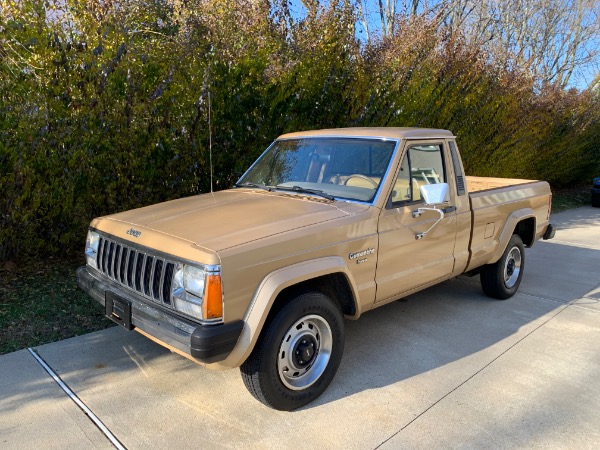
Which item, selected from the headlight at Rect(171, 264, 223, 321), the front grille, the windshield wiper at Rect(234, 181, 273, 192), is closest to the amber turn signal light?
the headlight at Rect(171, 264, 223, 321)

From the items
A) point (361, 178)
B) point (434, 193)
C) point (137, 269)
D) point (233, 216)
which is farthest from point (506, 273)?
point (137, 269)

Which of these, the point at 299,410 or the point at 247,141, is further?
the point at 247,141

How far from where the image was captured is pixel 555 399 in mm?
3477

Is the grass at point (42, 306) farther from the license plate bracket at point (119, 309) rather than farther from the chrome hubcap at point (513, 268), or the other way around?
the chrome hubcap at point (513, 268)

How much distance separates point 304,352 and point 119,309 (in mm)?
1266

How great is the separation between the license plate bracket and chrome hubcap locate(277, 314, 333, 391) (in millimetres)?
1012

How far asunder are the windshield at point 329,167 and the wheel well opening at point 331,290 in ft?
2.26

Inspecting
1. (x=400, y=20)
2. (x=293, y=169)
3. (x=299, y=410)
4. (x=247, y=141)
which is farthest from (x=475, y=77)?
(x=299, y=410)

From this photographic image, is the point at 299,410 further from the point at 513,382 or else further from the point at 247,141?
the point at 247,141

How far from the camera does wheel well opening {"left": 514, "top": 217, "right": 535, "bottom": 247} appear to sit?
5.90 m

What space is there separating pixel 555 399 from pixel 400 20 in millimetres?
9789

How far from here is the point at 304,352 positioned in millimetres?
3281

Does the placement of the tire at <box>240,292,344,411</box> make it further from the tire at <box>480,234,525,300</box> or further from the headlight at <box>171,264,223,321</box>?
the tire at <box>480,234,525,300</box>

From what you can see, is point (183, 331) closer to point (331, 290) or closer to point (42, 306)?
point (331, 290)
